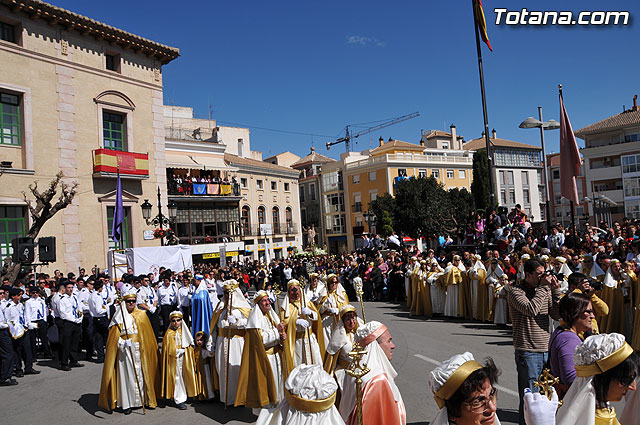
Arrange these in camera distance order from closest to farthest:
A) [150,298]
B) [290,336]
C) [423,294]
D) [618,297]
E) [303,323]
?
[303,323] < [290,336] < [618,297] < [150,298] < [423,294]

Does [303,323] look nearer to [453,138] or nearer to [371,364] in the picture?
[371,364]

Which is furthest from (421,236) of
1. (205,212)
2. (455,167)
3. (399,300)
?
(399,300)

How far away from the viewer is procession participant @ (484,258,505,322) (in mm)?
12656

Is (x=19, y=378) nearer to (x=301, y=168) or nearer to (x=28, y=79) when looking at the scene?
(x=28, y=79)

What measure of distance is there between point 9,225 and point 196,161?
2170 centimetres

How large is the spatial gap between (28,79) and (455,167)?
47602 mm

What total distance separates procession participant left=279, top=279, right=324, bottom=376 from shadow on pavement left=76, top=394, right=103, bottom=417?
320cm

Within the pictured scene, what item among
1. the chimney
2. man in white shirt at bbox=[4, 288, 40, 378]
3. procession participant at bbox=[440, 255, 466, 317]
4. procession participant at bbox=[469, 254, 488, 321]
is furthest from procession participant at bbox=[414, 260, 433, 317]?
the chimney

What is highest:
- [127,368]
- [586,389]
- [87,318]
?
[586,389]

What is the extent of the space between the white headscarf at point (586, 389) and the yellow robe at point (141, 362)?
21.1ft

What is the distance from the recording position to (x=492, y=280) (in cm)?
1265

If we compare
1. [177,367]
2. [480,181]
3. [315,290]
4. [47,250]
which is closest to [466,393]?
[177,367]

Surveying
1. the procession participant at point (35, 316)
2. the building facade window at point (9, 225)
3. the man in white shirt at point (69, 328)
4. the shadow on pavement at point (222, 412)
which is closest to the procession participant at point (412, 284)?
the shadow on pavement at point (222, 412)

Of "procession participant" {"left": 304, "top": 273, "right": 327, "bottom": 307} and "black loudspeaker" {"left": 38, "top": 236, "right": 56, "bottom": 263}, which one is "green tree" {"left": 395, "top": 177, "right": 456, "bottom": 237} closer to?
"black loudspeaker" {"left": 38, "top": 236, "right": 56, "bottom": 263}
